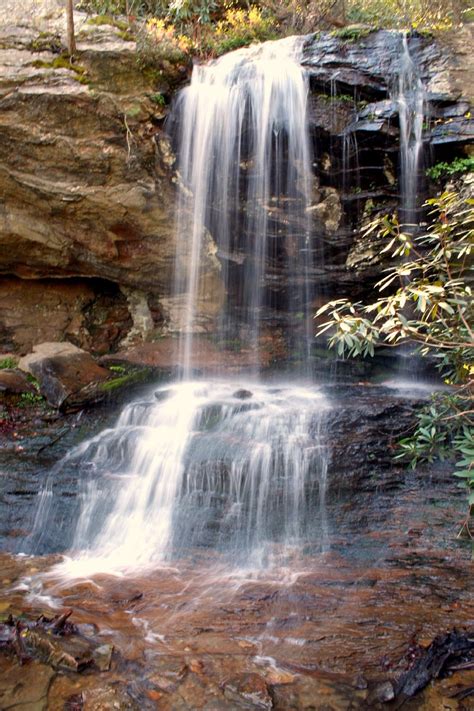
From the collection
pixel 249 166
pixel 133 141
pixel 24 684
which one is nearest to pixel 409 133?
pixel 249 166

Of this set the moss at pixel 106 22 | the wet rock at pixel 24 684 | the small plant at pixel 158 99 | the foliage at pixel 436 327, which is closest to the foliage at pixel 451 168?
the foliage at pixel 436 327

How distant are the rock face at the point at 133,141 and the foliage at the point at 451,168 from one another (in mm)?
171

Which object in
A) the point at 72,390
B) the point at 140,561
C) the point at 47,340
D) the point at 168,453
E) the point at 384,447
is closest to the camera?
the point at 140,561

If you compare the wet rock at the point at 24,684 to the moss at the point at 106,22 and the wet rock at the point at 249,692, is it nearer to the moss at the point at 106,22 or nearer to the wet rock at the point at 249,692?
the wet rock at the point at 249,692

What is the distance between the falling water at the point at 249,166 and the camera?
9.16 meters

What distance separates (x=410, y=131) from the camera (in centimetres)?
851

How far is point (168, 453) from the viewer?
6906 millimetres

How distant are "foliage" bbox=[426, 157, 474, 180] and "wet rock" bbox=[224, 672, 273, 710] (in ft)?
25.4

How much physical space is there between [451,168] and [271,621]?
7256 millimetres

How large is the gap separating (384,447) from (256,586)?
2.37 m

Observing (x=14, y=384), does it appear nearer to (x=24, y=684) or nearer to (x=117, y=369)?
(x=117, y=369)

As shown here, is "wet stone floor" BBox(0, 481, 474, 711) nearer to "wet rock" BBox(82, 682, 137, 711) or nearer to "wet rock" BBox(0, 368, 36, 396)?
"wet rock" BBox(82, 682, 137, 711)

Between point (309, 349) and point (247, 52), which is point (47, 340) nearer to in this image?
point (309, 349)

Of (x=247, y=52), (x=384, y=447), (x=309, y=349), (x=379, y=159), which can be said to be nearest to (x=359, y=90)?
(x=379, y=159)
